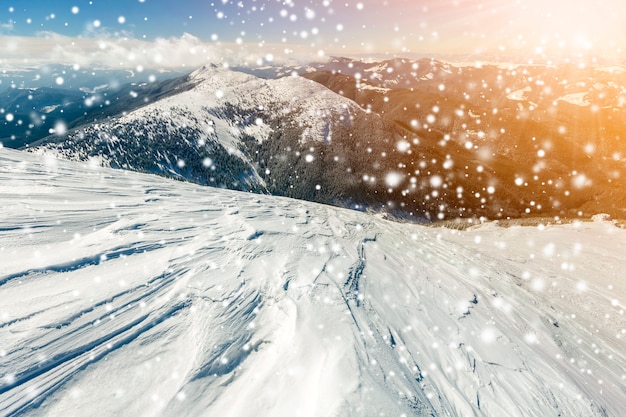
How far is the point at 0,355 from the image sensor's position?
3.93 meters

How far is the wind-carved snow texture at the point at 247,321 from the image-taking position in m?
4.07

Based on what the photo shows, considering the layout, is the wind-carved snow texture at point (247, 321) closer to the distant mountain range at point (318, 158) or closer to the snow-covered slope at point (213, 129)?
the snow-covered slope at point (213, 129)

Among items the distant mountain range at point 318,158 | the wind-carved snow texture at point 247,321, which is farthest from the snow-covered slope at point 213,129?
the wind-carved snow texture at point 247,321

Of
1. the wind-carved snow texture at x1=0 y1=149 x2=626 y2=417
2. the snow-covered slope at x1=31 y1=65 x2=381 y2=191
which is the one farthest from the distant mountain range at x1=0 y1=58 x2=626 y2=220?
the wind-carved snow texture at x1=0 y1=149 x2=626 y2=417

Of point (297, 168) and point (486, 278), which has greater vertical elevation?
point (486, 278)

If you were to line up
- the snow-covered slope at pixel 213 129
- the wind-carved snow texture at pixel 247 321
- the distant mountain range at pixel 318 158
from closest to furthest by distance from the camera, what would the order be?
the wind-carved snow texture at pixel 247 321 < the snow-covered slope at pixel 213 129 < the distant mountain range at pixel 318 158

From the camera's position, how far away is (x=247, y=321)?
5.39 meters

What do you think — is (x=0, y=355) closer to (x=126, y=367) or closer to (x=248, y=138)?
(x=126, y=367)

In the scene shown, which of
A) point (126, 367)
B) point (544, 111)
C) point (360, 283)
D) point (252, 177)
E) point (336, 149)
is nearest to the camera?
point (126, 367)

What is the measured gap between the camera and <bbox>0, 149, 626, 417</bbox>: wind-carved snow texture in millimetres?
4070

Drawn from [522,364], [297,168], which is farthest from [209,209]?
[297,168]

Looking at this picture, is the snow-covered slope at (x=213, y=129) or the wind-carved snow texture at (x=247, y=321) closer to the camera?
the wind-carved snow texture at (x=247, y=321)

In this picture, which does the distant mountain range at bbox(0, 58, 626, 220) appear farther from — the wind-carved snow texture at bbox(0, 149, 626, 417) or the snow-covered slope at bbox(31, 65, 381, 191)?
the wind-carved snow texture at bbox(0, 149, 626, 417)

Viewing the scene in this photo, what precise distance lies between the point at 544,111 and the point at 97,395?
19330 cm
